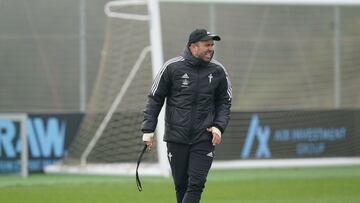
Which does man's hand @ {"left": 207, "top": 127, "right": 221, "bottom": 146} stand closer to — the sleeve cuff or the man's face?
the sleeve cuff

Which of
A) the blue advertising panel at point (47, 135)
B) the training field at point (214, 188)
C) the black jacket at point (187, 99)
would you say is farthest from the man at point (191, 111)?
the blue advertising panel at point (47, 135)

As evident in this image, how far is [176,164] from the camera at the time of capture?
35.6 feet

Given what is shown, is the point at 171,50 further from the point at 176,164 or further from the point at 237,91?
the point at 176,164

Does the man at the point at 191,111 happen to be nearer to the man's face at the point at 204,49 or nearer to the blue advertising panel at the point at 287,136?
the man's face at the point at 204,49

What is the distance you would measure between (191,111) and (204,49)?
67cm

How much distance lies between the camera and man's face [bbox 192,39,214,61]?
10672mm

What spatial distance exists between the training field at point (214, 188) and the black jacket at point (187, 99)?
372 centimetres

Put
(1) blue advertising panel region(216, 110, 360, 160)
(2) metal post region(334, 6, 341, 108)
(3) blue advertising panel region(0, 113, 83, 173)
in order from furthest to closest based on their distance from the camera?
(2) metal post region(334, 6, 341, 108) → (1) blue advertising panel region(216, 110, 360, 160) → (3) blue advertising panel region(0, 113, 83, 173)

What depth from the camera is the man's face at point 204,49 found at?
35.0 feet

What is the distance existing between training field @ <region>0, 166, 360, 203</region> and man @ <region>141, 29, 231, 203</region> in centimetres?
366

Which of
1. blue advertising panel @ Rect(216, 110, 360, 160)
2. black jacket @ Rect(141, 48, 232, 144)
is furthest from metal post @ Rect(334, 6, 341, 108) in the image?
black jacket @ Rect(141, 48, 232, 144)

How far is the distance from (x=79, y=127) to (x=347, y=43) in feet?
22.3

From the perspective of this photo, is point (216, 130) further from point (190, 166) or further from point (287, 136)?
point (287, 136)

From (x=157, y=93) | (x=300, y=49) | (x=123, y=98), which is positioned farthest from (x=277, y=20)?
(x=157, y=93)
